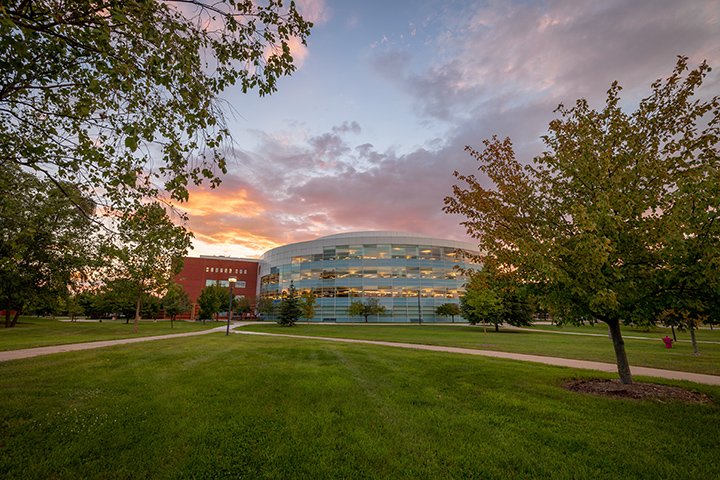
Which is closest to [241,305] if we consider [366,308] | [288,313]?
[288,313]

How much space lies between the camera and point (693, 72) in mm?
8711

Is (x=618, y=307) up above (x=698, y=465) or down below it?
above

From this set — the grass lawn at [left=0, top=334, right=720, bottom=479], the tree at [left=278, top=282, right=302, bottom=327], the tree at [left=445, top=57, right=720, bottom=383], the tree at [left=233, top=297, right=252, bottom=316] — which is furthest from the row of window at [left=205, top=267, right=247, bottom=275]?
the tree at [left=445, top=57, right=720, bottom=383]

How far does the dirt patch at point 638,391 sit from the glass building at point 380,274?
64.8m

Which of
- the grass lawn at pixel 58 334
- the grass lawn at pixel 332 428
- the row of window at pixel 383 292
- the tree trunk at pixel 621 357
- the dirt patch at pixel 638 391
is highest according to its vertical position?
the row of window at pixel 383 292

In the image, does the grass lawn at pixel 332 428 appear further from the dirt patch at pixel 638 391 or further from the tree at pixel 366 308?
the tree at pixel 366 308

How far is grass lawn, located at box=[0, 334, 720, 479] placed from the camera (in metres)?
4.62

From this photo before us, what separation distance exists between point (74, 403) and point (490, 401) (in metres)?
9.48

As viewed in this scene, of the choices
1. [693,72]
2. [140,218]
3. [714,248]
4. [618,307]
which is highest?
[693,72]

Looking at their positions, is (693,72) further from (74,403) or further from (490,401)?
(74,403)

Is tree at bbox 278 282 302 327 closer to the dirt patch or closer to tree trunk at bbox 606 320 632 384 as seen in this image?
the dirt patch

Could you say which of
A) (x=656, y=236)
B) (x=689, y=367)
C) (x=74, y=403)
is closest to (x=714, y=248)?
(x=656, y=236)

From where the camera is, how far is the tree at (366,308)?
66.1m

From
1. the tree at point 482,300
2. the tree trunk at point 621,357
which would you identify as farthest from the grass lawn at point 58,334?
the tree trunk at point 621,357
